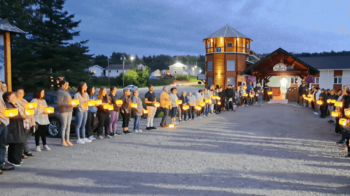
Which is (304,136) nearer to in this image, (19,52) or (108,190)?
(108,190)

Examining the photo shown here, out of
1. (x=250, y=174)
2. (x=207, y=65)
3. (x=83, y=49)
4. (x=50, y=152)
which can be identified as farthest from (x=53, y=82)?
(x=207, y=65)

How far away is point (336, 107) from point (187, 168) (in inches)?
318

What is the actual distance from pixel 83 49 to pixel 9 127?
20.7 metres

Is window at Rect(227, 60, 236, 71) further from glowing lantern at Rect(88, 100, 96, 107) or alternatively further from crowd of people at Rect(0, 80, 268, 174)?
glowing lantern at Rect(88, 100, 96, 107)

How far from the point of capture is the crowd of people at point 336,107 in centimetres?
801

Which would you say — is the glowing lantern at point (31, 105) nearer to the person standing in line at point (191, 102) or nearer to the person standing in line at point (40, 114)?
the person standing in line at point (40, 114)

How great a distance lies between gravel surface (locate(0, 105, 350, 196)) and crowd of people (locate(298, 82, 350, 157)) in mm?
568

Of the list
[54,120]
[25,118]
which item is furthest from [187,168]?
[54,120]

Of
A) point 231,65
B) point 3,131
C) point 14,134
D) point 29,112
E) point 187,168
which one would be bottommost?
point 187,168

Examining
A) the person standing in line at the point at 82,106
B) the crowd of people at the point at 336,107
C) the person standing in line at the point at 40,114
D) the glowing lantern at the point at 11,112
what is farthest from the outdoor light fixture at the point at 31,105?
the crowd of people at the point at 336,107

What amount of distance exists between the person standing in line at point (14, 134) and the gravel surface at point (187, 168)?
0.29 m

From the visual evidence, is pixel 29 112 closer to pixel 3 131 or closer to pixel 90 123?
pixel 3 131

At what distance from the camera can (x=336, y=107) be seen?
11414mm

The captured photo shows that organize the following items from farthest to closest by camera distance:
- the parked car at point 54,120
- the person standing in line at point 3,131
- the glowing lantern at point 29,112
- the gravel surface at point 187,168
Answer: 1. the parked car at point 54,120
2. the glowing lantern at point 29,112
3. the person standing in line at point 3,131
4. the gravel surface at point 187,168
